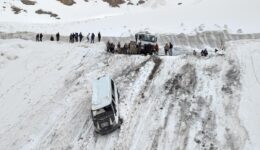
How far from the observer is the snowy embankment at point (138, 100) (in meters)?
24.0

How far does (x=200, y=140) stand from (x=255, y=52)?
41.3 ft

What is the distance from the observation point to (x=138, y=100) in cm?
2738

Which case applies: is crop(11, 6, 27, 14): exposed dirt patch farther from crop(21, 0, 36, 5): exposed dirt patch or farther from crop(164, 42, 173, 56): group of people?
crop(164, 42, 173, 56): group of people

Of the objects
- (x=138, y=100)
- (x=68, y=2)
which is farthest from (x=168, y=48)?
(x=68, y=2)

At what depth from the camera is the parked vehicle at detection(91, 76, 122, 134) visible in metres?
24.0

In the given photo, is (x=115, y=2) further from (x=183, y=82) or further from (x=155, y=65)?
(x=183, y=82)

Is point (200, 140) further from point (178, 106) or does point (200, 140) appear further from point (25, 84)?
point (25, 84)

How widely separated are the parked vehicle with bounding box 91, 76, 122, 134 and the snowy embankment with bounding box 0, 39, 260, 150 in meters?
0.59

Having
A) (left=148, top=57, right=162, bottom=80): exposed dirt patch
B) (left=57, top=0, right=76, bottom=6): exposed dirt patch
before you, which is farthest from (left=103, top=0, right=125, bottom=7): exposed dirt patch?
(left=148, top=57, right=162, bottom=80): exposed dirt patch

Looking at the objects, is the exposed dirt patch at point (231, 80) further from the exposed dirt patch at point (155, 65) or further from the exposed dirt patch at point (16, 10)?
the exposed dirt patch at point (16, 10)

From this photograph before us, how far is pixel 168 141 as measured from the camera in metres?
23.6

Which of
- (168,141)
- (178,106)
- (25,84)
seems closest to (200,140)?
(168,141)

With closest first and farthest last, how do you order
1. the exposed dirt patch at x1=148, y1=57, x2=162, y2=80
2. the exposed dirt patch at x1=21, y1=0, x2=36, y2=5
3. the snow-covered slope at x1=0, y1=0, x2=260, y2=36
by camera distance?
the exposed dirt patch at x1=148, y1=57, x2=162, y2=80, the snow-covered slope at x1=0, y1=0, x2=260, y2=36, the exposed dirt patch at x1=21, y1=0, x2=36, y2=5

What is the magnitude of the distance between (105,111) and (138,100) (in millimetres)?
3917
